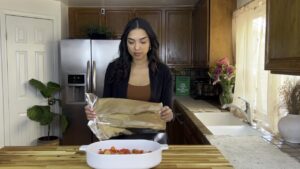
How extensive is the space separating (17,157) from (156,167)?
0.52m

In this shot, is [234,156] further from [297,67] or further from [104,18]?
[104,18]

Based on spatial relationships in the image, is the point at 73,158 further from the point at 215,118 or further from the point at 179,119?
the point at 179,119

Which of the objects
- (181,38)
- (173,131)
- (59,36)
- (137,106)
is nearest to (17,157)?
(137,106)

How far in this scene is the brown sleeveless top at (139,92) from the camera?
5.02ft

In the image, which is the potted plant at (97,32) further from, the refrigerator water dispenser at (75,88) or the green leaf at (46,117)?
the green leaf at (46,117)

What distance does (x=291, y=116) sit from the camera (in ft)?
5.01

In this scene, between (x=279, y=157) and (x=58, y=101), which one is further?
(x=58, y=101)

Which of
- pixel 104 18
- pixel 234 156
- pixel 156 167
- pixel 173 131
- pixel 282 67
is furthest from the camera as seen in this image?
pixel 104 18

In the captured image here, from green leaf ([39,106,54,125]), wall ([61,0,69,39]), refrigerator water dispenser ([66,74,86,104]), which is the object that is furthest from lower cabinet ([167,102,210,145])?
wall ([61,0,69,39])

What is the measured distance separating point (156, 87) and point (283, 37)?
654mm

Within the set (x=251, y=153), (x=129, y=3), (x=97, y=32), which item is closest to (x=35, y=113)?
(x=97, y=32)

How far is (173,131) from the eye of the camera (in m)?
3.48

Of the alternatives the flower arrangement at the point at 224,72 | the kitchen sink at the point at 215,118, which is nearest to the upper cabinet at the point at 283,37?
the kitchen sink at the point at 215,118

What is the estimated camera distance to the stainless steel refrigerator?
333 cm
